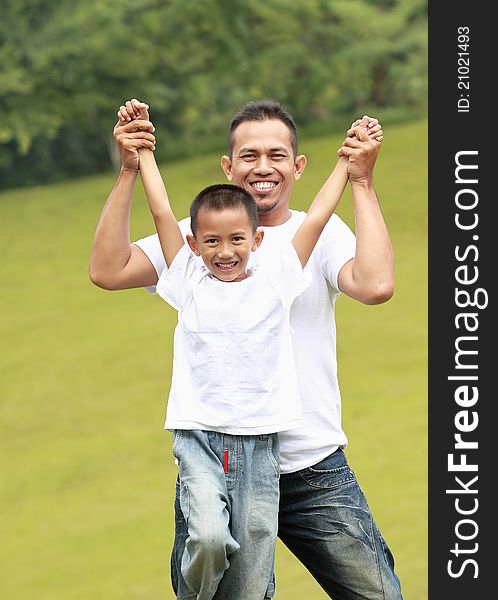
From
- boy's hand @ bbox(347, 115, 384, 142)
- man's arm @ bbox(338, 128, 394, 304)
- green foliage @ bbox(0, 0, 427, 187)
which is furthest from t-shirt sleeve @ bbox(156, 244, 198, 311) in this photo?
green foliage @ bbox(0, 0, 427, 187)

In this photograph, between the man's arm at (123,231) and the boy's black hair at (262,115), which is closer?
the man's arm at (123,231)

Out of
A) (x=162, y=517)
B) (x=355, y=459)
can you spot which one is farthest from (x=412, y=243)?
(x=162, y=517)

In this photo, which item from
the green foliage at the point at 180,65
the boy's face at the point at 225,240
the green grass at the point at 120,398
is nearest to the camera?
the boy's face at the point at 225,240

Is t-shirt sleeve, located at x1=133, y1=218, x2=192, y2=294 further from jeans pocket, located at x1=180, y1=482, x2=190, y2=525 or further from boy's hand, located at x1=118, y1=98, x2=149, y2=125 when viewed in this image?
jeans pocket, located at x1=180, y1=482, x2=190, y2=525

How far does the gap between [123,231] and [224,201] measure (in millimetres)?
311

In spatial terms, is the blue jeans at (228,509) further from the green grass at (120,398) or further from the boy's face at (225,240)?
the green grass at (120,398)

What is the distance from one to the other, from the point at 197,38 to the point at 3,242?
11.5 ft

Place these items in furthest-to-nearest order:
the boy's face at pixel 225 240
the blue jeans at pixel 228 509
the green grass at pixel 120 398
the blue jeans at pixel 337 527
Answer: the green grass at pixel 120 398 → the blue jeans at pixel 337 527 → the boy's face at pixel 225 240 → the blue jeans at pixel 228 509

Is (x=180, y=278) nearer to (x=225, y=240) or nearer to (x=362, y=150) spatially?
(x=225, y=240)

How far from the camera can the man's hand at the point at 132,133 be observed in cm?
299

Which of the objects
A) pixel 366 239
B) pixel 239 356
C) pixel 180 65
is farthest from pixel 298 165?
pixel 180 65

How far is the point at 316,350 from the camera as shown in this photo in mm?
3043

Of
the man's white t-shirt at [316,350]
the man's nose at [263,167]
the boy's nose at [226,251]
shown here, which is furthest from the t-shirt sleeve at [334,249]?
the boy's nose at [226,251]

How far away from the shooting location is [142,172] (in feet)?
9.85
